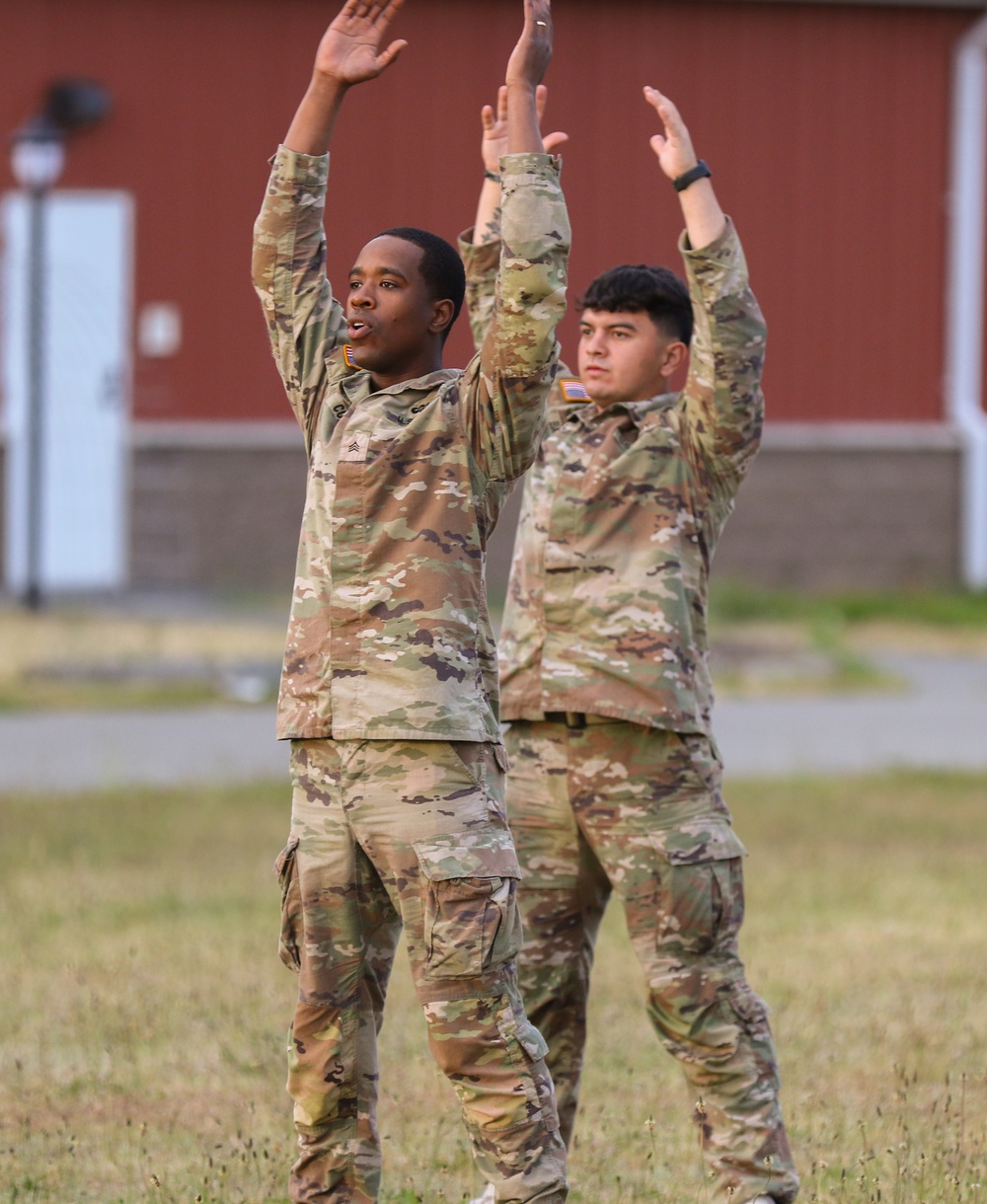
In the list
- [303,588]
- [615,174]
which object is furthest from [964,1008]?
[615,174]

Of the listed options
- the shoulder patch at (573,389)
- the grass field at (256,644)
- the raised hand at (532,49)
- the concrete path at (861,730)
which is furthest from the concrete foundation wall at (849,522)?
the raised hand at (532,49)

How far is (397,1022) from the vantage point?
560 centimetres

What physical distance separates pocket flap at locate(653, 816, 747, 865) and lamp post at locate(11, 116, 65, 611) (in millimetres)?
10257

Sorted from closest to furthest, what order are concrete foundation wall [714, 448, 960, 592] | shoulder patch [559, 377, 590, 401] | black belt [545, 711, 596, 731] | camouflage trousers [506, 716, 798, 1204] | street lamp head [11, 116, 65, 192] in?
camouflage trousers [506, 716, 798, 1204]
black belt [545, 711, 596, 731]
shoulder patch [559, 377, 590, 401]
street lamp head [11, 116, 65, 192]
concrete foundation wall [714, 448, 960, 592]

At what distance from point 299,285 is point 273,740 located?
21.8 ft

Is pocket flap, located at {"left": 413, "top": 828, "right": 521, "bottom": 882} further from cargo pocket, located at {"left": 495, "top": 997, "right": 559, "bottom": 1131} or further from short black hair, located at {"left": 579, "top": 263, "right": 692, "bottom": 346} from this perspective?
short black hair, located at {"left": 579, "top": 263, "right": 692, "bottom": 346}

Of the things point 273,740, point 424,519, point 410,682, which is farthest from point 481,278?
point 273,740

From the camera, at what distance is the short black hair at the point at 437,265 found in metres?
3.46

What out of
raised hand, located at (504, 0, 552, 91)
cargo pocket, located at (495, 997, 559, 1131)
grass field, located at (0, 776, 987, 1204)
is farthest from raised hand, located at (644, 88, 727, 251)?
grass field, located at (0, 776, 987, 1204)

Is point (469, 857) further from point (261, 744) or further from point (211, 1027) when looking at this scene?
point (261, 744)

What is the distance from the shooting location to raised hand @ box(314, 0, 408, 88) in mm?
3518

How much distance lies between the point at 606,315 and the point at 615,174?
12.5 m

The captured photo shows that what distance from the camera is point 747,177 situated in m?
16.5

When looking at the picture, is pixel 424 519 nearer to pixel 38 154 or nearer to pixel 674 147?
pixel 674 147
